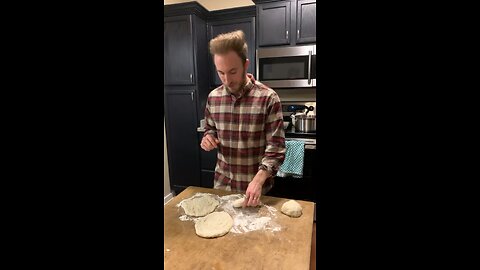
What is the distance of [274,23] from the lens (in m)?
2.40

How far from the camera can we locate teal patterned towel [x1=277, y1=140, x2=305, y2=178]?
211 cm

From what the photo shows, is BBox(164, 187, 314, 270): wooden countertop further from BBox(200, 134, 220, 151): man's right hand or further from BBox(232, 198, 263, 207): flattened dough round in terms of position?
BBox(200, 134, 220, 151): man's right hand

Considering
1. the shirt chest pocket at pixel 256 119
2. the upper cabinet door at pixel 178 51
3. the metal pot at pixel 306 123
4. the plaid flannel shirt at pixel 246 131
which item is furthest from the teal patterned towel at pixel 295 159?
the upper cabinet door at pixel 178 51

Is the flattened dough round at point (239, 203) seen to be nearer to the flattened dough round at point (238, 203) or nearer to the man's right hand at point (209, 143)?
the flattened dough round at point (238, 203)

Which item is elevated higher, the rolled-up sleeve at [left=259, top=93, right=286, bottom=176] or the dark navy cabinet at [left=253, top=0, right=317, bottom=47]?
the dark navy cabinet at [left=253, top=0, right=317, bottom=47]

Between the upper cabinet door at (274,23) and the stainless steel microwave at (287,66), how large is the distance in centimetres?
9

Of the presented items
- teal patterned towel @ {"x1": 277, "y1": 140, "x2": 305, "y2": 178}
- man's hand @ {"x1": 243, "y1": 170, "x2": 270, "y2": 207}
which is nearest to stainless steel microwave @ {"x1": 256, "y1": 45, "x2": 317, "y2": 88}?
teal patterned towel @ {"x1": 277, "y1": 140, "x2": 305, "y2": 178}

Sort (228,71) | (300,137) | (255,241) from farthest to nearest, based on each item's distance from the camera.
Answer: (300,137)
(228,71)
(255,241)

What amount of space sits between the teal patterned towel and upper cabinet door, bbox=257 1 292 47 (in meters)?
0.99

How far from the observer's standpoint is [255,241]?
2.63 feet
